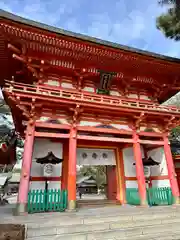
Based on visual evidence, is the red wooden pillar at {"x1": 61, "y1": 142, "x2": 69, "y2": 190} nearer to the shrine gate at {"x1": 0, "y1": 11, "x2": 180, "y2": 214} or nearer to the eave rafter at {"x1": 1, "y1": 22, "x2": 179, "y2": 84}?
the shrine gate at {"x1": 0, "y1": 11, "x2": 180, "y2": 214}

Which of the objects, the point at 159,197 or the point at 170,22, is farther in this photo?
the point at 170,22

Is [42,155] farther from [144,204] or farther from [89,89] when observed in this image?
[144,204]

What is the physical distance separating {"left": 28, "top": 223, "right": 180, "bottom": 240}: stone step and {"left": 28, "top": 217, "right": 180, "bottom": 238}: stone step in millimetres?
71

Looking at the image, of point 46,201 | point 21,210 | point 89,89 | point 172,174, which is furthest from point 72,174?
point 172,174

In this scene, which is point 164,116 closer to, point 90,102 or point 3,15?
point 90,102

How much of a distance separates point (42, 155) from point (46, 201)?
2483 mm

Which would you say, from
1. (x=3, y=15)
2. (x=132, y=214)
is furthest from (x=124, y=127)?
(x=3, y=15)

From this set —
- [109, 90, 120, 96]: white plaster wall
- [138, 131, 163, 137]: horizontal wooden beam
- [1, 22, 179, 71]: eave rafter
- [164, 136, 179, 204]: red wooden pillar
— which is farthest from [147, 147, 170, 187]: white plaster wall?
[1, 22, 179, 71]: eave rafter

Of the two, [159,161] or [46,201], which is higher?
[159,161]

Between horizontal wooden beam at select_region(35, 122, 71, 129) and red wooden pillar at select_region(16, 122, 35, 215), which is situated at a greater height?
horizontal wooden beam at select_region(35, 122, 71, 129)

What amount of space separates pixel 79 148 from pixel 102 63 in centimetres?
507

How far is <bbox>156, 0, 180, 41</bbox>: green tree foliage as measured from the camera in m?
10.1

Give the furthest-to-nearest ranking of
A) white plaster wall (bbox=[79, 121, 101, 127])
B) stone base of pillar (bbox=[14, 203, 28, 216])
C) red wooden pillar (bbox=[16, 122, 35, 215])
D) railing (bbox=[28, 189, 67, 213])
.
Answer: white plaster wall (bbox=[79, 121, 101, 127]) < railing (bbox=[28, 189, 67, 213]) < red wooden pillar (bbox=[16, 122, 35, 215]) < stone base of pillar (bbox=[14, 203, 28, 216])

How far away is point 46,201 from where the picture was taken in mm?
6977
